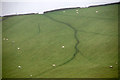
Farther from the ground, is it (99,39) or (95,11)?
Result: (95,11)

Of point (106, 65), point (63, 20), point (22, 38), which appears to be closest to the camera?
point (106, 65)

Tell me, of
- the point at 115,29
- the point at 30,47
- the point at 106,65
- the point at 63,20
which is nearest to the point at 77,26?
the point at 63,20

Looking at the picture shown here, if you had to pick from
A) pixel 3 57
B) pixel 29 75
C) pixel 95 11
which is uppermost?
pixel 95 11

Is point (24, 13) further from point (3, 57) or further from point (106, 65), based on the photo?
point (106, 65)

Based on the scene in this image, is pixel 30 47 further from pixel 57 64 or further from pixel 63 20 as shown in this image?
pixel 63 20

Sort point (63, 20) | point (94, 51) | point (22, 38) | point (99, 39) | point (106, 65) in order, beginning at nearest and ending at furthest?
point (106, 65), point (94, 51), point (99, 39), point (22, 38), point (63, 20)

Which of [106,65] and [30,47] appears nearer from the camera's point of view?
[106,65]

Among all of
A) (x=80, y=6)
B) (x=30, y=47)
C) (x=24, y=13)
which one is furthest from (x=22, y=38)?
(x=80, y=6)
